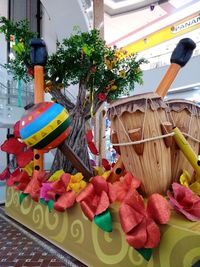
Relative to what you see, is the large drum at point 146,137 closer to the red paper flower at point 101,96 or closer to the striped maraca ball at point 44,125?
the striped maraca ball at point 44,125

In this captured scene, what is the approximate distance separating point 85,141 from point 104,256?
1.05m

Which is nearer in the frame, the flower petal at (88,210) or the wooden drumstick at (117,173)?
the flower petal at (88,210)

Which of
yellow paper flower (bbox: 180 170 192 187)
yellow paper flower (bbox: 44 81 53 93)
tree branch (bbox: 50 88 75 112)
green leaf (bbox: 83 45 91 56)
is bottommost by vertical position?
yellow paper flower (bbox: 180 170 192 187)

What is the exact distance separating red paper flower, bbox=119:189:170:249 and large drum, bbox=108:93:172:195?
0.27m

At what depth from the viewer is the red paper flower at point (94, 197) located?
1.30 meters

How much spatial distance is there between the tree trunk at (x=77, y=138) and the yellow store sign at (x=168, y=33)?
5342 mm

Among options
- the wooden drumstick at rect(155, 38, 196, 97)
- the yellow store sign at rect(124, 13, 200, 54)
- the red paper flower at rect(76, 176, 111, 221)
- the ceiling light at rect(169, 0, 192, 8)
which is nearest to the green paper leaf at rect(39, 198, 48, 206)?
the red paper flower at rect(76, 176, 111, 221)

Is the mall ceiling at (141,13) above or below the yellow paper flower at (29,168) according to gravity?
above

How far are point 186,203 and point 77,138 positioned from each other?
1.20 m

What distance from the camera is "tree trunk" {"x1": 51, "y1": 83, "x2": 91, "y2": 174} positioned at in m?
2.14

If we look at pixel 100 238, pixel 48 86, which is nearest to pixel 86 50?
pixel 48 86

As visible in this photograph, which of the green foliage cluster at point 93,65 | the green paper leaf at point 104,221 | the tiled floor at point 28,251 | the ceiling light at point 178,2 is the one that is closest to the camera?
the green paper leaf at point 104,221

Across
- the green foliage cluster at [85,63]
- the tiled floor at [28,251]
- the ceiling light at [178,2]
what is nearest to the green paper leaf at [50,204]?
the tiled floor at [28,251]

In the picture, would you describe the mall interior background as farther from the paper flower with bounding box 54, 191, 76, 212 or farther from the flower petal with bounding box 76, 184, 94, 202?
the flower petal with bounding box 76, 184, 94, 202
